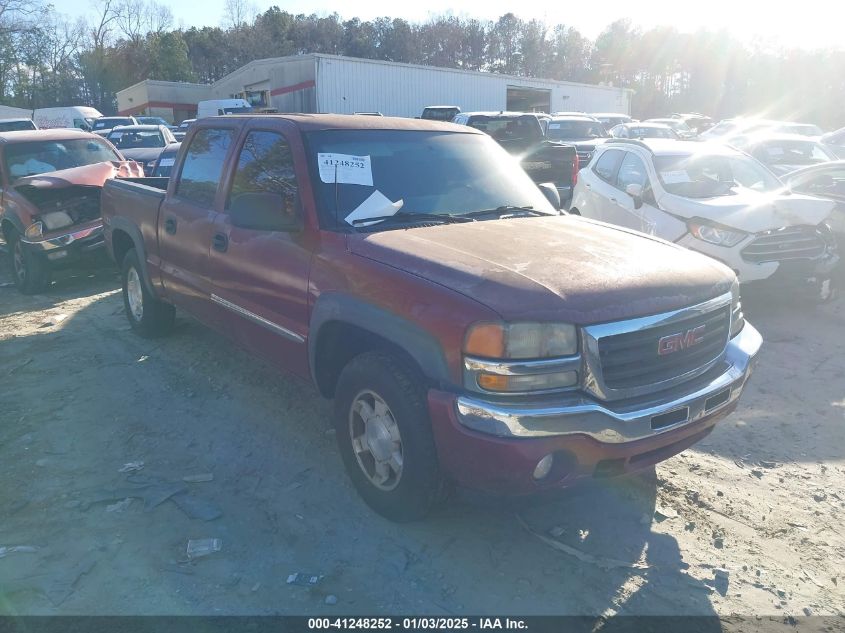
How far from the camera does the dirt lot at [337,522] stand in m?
3.05

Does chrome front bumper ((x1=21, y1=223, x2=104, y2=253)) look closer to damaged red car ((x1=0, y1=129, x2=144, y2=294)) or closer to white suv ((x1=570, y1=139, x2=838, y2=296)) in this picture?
damaged red car ((x1=0, y1=129, x2=144, y2=294))

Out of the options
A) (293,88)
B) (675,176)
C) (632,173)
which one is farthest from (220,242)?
(293,88)

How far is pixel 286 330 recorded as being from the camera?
13.4 ft

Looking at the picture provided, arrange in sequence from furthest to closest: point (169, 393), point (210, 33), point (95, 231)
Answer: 1. point (210, 33)
2. point (95, 231)
3. point (169, 393)

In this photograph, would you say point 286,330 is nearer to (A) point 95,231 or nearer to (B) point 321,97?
(A) point 95,231

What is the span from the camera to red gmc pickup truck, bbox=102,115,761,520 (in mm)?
2900

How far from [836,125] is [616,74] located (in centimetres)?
3258

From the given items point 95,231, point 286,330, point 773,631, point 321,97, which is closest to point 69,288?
point 95,231

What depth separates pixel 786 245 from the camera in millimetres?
6914

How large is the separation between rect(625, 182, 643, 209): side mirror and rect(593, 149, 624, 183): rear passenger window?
82cm

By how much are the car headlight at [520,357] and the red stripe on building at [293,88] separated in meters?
29.4

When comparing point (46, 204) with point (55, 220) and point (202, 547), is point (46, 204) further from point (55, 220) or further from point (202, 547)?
point (202, 547)

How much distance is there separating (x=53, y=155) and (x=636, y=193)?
7.72 metres

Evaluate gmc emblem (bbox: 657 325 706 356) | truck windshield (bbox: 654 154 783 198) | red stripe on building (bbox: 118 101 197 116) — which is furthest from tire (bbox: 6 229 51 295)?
red stripe on building (bbox: 118 101 197 116)
